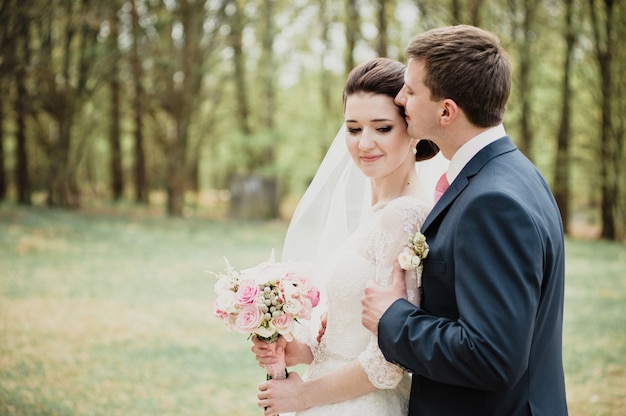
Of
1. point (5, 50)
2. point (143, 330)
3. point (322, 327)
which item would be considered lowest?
point (143, 330)

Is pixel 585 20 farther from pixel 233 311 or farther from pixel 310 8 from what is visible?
pixel 233 311

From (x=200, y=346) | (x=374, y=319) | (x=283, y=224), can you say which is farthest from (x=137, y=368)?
(x=283, y=224)

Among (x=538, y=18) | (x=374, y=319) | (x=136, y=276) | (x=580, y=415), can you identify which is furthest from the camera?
Answer: (x=538, y=18)

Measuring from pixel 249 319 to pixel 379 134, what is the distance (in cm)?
101

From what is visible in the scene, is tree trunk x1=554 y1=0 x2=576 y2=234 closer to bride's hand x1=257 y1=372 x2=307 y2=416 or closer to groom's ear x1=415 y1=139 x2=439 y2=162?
groom's ear x1=415 y1=139 x2=439 y2=162

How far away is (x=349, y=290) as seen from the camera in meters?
2.65

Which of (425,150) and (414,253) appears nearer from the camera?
(414,253)

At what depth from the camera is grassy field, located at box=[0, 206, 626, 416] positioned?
562cm

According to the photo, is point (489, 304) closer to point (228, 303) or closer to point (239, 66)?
point (228, 303)

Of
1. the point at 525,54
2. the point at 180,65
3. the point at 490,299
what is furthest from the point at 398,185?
the point at 180,65

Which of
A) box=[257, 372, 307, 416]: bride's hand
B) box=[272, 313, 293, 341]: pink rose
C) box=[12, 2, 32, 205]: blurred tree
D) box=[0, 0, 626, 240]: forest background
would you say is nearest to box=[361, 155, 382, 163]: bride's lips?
box=[272, 313, 293, 341]: pink rose

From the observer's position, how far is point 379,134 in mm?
2750

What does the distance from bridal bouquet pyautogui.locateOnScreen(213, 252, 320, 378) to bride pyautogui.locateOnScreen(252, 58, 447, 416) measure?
15cm

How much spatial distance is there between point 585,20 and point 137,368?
17.2 meters
